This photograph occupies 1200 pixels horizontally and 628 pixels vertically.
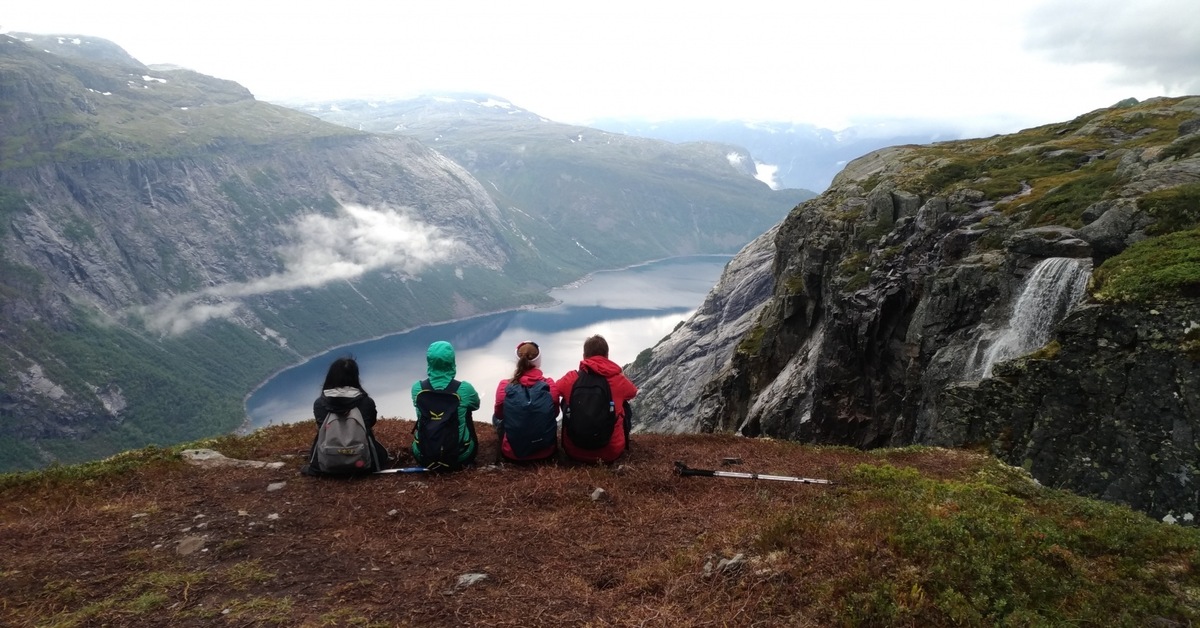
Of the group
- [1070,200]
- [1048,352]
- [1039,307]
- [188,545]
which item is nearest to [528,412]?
[188,545]

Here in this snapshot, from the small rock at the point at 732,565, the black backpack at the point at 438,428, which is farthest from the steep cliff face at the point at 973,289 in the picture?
the black backpack at the point at 438,428

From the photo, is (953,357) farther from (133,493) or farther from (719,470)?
(133,493)

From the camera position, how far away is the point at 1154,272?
54.7ft

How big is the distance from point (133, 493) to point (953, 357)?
2778cm

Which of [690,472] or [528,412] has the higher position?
[528,412]

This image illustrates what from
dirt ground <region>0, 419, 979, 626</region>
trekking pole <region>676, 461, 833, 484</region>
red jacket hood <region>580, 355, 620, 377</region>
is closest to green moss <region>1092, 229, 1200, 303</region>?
dirt ground <region>0, 419, 979, 626</region>

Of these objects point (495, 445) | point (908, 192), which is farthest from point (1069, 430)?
point (908, 192)

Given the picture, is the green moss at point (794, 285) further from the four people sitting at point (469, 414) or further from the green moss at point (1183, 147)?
the four people sitting at point (469, 414)

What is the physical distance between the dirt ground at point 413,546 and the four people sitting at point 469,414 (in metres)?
0.45

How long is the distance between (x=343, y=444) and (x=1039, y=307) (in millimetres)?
23785

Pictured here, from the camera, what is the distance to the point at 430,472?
13.8 metres

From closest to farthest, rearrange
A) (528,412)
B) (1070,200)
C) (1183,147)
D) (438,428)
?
(438,428), (528,412), (1183,147), (1070,200)

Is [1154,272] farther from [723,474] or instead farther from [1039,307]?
[723,474]

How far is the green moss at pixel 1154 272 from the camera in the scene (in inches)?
623
